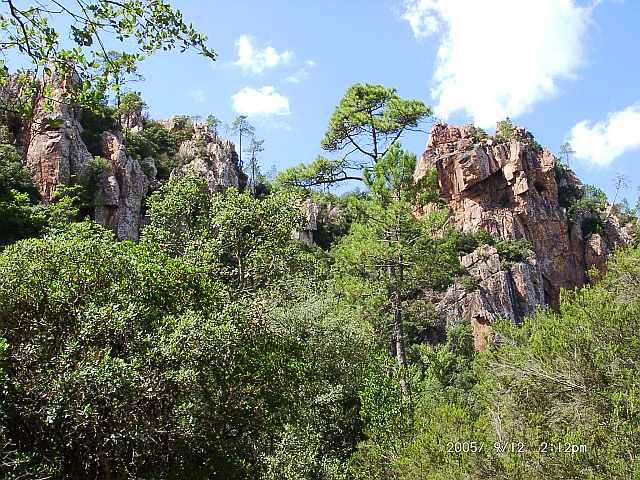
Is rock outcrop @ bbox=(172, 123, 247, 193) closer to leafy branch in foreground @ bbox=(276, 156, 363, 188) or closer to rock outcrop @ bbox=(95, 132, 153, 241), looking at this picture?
rock outcrop @ bbox=(95, 132, 153, 241)

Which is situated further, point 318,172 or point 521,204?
point 521,204

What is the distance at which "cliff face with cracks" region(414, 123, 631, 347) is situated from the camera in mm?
49312

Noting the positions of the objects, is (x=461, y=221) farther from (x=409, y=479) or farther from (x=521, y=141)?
(x=409, y=479)

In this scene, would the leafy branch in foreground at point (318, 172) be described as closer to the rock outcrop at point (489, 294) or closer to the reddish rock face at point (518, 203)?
the rock outcrop at point (489, 294)

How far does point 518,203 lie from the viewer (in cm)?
5034

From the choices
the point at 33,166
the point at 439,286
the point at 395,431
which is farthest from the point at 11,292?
the point at 33,166

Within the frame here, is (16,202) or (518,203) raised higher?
(518,203)

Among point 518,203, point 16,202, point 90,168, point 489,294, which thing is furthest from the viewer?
point 518,203

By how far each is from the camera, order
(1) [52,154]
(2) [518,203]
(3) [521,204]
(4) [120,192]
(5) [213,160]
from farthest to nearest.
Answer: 1. (2) [518,203]
2. (3) [521,204]
3. (5) [213,160]
4. (4) [120,192]
5. (1) [52,154]

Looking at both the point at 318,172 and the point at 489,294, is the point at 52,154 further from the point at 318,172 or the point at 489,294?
the point at 489,294

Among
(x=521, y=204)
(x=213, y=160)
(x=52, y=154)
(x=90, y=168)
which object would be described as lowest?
(x=52, y=154)

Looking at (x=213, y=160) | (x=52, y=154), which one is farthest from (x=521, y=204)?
(x=52, y=154)

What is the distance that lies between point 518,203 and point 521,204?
0.89 feet

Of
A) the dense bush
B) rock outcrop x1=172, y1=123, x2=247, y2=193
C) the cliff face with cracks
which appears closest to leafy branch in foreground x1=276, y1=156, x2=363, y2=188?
the dense bush
